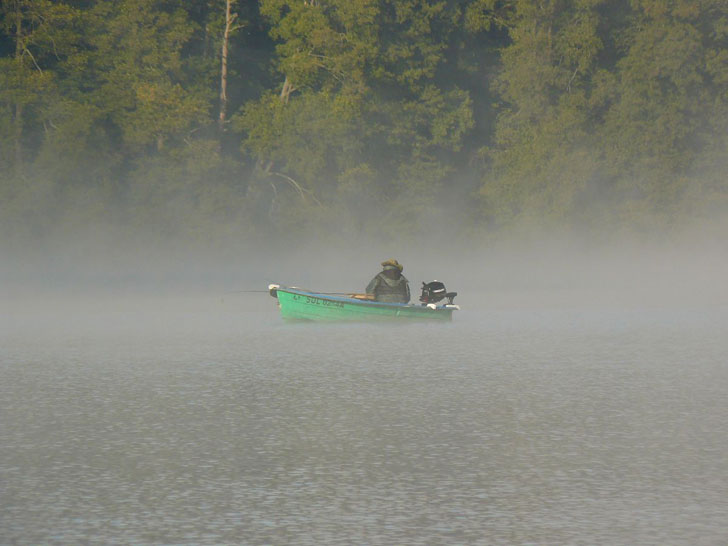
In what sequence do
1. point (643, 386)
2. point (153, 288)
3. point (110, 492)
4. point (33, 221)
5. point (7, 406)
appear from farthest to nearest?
point (33, 221) < point (153, 288) < point (643, 386) < point (7, 406) < point (110, 492)

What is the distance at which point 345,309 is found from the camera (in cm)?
2920

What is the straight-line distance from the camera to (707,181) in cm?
6412

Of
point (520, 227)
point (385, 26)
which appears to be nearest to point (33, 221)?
point (385, 26)

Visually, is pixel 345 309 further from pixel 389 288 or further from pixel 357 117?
pixel 357 117

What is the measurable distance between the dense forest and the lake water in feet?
113

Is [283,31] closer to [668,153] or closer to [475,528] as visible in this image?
[668,153]

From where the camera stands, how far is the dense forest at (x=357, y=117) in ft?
191

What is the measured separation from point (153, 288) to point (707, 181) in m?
30.9

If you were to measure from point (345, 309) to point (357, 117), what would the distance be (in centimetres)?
3233

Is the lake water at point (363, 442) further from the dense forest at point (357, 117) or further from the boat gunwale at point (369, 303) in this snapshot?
the dense forest at point (357, 117)

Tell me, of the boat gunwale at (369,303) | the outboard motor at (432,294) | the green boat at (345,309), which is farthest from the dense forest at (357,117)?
the boat gunwale at (369,303)

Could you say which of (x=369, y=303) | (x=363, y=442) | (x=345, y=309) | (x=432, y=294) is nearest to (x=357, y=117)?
(x=432, y=294)

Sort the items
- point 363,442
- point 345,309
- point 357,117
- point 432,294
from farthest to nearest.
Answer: point 357,117 → point 432,294 → point 345,309 → point 363,442

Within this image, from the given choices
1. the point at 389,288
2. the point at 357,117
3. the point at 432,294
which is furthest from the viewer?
the point at 357,117
